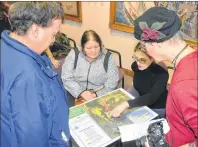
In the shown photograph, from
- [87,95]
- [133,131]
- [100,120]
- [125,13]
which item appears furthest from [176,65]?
[125,13]

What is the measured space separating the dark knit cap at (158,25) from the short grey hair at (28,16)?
0.44 m

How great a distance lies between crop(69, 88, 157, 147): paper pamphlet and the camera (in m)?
1.23

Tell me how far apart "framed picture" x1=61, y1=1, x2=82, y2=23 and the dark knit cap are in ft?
8.56

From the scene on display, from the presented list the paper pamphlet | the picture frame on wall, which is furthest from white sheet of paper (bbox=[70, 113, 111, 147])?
the picture frame on wall

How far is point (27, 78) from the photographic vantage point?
2.72 ft

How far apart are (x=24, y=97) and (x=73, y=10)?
2.96 meters

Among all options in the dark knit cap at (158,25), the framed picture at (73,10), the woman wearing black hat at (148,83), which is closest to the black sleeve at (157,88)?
the woman wearing black hat at (148,83)

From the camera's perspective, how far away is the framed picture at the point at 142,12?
2.35 metres

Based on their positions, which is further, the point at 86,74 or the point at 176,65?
the point at 86,74

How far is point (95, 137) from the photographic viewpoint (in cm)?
124

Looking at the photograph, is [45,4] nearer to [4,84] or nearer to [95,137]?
[4,84]

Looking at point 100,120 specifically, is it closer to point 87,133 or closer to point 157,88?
point 87,133

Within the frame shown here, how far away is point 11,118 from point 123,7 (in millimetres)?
2457

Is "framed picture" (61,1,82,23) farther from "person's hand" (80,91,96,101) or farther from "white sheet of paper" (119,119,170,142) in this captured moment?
"white sheet of paper" (119,119,170,142)
